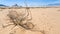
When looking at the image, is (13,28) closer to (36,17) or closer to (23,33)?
(23,33)

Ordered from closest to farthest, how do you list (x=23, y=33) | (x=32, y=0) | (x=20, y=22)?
(x=23, y=33), (x=20, y=22), (x=32, y=0)

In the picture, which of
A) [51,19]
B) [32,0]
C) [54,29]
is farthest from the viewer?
[32,0]

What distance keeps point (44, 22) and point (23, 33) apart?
2.52 feet

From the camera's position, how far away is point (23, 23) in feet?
11.3

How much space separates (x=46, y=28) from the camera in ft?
10.5

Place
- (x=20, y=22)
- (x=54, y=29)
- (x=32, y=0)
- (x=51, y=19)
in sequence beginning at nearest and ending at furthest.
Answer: (x=54, y=29)
(x=20, y=22)
(x=51, y=19)
(x=32, y=0)

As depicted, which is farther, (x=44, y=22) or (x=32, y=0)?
(x=32, y=0)

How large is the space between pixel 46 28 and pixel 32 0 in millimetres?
3238

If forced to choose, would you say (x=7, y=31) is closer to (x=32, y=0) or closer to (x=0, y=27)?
(x=0, y=27)

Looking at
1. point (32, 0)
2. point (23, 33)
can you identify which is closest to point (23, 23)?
point (23, 33)

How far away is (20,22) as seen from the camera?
11.0 ft

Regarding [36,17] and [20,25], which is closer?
[20,25]

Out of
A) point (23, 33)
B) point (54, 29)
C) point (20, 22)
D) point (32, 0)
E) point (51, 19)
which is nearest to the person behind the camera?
point (23, 33)

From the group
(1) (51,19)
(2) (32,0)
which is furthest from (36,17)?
(2) (32,0)
